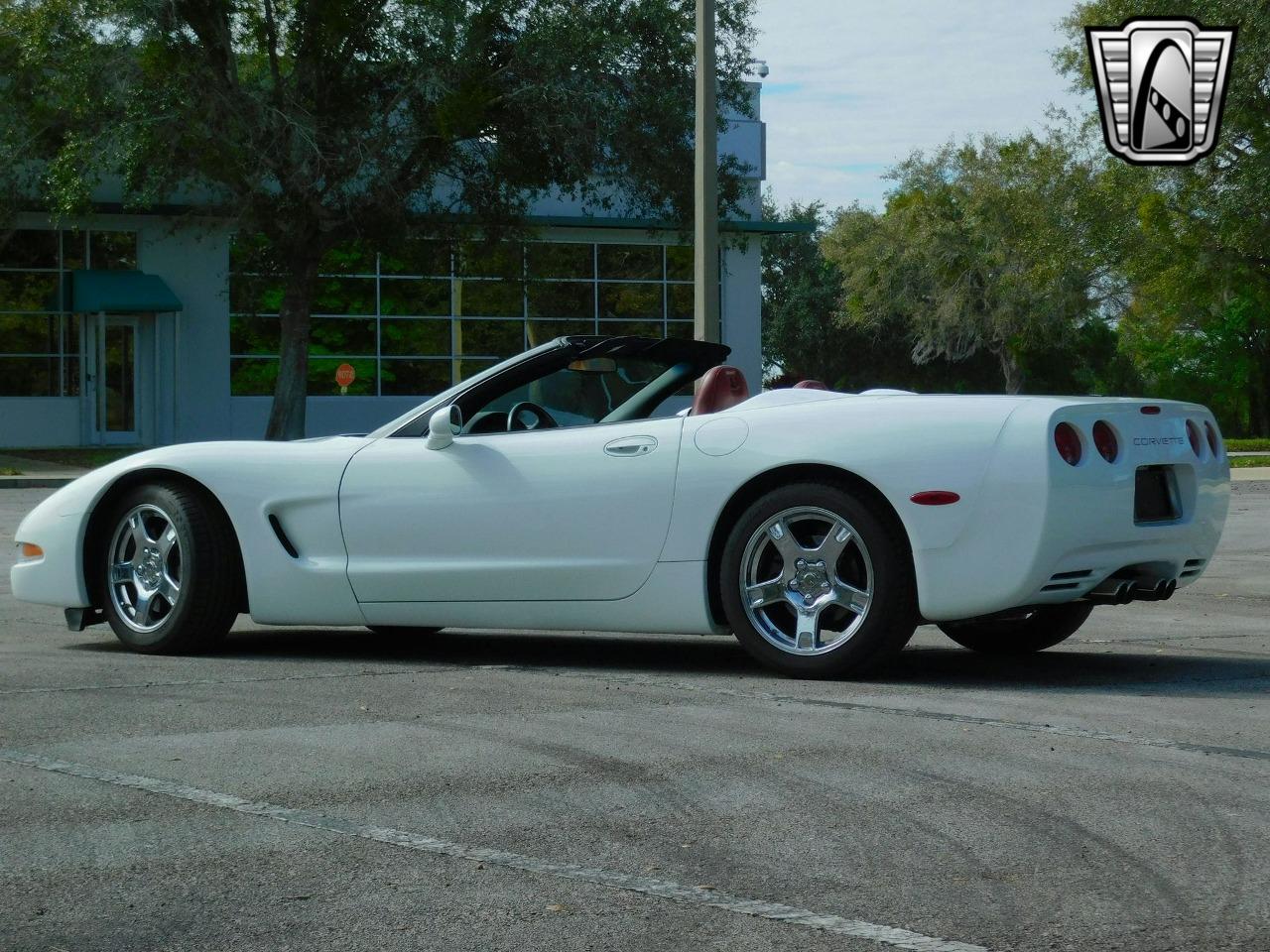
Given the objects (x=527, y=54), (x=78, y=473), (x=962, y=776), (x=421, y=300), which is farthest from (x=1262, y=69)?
(x=962, y=776)

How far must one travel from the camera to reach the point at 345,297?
37.7 m

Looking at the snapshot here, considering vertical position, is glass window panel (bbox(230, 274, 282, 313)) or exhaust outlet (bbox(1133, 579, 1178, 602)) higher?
glass window panel (bbox(230, 274, 282, 313))

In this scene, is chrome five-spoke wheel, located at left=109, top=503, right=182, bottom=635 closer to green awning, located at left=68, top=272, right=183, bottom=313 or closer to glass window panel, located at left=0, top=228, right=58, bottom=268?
green awning, located at left=68, top=272, right=183, bottom=313

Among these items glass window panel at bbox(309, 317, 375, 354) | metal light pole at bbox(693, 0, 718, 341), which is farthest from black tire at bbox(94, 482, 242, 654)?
glass window panel at bbox(309, 317, 375, 354)

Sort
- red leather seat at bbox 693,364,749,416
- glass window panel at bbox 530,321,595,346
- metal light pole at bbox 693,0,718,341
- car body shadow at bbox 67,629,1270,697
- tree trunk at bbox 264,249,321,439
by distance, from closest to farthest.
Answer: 1. car body shadow at bbox 67,629,1270,697
2. red leather seat at bbox 693,364,749,416
3. metal light pole at bbox 693,0,718,341
4. tree trunk at bbox 264,249,321,439
5. glass window panel at bbox 530,321,595,346

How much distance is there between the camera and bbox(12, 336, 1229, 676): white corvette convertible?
19.8ft

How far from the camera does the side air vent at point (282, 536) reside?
7.19 m

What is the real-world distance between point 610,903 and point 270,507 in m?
4.11

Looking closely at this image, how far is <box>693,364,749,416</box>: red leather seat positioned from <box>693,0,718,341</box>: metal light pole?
8188mm

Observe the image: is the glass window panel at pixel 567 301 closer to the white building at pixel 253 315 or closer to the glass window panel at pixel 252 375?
the white building at pixel 253 315

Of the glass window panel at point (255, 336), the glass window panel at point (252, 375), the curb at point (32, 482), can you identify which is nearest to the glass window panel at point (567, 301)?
the glass window panel at point (255, 336)

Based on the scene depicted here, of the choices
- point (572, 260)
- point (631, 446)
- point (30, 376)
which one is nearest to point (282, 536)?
point (631, 446)

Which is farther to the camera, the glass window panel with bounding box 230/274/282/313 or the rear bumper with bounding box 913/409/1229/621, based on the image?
the glass window panel with bounding box 230/274/282/313

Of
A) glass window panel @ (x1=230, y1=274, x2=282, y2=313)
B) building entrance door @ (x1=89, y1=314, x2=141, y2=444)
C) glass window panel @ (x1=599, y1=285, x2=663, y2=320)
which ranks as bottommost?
building entrance door @ (x1=89, y1=314, x2=141, y2=444)
